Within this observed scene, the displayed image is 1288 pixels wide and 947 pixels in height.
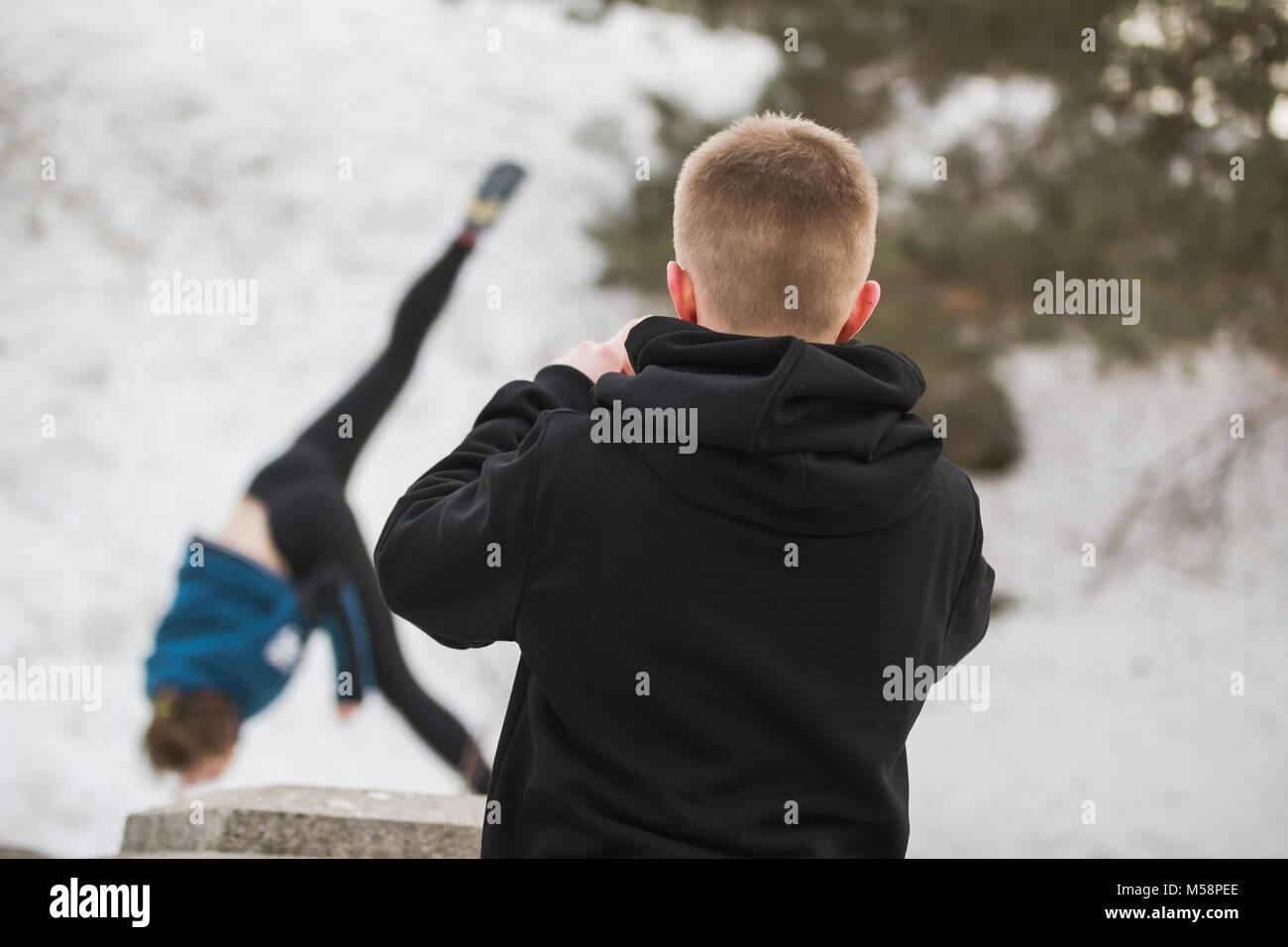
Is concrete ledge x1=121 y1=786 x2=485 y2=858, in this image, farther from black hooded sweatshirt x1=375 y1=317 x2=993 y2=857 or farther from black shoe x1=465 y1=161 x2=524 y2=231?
black shoe x1=465 y1=161 x2=524 y2=231

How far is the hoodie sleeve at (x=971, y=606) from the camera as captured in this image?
0.86m

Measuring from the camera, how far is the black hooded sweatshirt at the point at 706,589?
748 mm

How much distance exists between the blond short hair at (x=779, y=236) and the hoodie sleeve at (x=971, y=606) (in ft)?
0.65

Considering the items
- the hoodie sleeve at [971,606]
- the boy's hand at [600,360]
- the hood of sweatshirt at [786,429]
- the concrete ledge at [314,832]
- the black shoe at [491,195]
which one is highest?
the black shoe at [491,195]

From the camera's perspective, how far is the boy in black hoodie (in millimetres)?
748

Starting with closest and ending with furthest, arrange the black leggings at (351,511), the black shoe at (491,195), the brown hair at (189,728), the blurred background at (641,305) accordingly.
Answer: the brown hair at (189,728) → the black leggings at (351,511) → the blurred background at (641,305) → the black shoe at (491,195)

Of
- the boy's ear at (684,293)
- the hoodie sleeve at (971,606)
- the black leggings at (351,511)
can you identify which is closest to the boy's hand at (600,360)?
the boy's ear at (684,293)

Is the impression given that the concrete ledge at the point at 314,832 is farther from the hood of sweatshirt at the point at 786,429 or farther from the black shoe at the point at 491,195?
the black shoe at the point at 491,195

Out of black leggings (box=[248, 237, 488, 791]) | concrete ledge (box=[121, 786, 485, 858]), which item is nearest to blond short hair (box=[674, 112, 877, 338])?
concrete ledge (box=[121, 786, 485, 858])

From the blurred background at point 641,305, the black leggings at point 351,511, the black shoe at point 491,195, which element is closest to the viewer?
the black leggings at point 351,511

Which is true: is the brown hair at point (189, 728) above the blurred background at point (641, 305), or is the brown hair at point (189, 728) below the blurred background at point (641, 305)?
below

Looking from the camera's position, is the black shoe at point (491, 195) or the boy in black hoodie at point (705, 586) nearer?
the boy in black hoodie at point (705, 586)

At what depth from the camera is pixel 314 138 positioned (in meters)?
6.15

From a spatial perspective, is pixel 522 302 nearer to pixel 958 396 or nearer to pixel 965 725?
pixel 958 396
